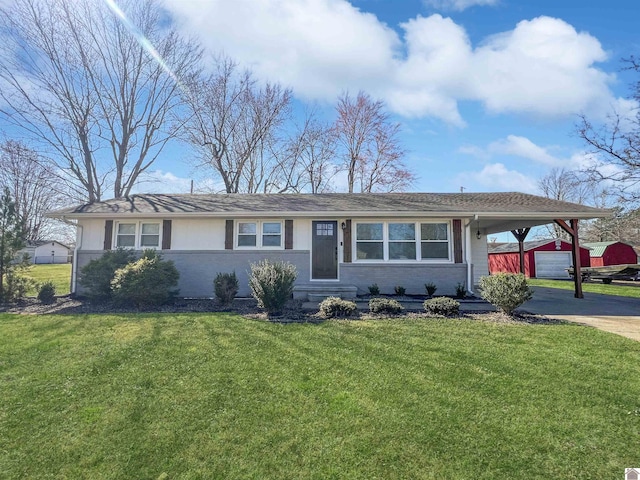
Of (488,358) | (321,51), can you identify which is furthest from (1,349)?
(321,51)

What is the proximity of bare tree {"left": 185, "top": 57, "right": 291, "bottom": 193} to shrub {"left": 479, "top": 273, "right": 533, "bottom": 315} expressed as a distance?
19.6 meters

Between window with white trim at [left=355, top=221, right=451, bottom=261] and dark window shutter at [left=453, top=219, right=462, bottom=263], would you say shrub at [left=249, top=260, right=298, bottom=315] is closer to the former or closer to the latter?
window with white trim at [left=355, top=221, right=451, bottom=261]

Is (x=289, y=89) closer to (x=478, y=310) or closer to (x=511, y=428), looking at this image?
(x=478, y=310)

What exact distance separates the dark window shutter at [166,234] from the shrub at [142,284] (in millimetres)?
2099

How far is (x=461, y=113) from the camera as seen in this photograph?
13.0 m

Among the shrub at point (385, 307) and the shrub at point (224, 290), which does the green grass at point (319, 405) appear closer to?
the shrub at point (385, 307)

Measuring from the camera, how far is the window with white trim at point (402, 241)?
36.9ft

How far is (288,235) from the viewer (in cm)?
1132

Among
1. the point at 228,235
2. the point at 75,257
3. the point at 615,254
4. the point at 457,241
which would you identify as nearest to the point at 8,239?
the point at 75,257

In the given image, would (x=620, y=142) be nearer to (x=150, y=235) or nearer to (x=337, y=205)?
(x=337, y=205)

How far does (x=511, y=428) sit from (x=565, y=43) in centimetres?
1137

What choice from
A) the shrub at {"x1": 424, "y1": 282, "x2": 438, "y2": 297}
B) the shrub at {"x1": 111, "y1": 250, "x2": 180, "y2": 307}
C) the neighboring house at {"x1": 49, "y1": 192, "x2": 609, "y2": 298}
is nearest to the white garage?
the neighboring house at {"x1": 49, "y1": 192, "x2": 609, "y2": 298}

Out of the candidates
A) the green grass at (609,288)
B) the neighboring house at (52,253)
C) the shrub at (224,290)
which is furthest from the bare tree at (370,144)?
the neighboring house at (52,253)

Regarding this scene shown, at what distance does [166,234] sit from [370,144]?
17.5 metres
